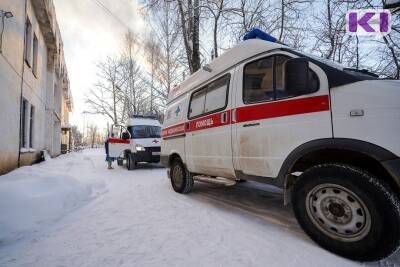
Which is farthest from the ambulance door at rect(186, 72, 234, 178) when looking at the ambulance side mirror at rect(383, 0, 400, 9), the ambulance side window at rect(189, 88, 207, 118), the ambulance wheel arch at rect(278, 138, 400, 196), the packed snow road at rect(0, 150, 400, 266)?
the ambulance side mirror at rect(383, 0, 400, 9)

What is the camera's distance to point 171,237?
3.07 m

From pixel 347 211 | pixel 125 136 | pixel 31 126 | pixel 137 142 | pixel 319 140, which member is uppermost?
pixel 31 126

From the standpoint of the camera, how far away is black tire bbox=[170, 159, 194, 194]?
5.54 m

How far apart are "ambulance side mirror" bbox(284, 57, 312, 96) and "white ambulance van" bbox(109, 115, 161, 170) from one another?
28.0ft

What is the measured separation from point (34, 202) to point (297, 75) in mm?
4222

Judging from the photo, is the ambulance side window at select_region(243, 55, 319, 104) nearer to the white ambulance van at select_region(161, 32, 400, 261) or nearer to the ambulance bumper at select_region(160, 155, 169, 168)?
the white ambulance van at select_region(161, 32, 400, 261)

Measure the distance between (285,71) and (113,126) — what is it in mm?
11823

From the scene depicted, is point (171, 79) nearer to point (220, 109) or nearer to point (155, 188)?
point (155, 188)

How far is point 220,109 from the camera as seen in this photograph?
4285 millimetres

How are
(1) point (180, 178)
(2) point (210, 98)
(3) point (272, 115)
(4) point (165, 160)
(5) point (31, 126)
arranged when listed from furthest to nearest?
(5) point (31, 126) < (4) point (165, 160) < (1) point (180, 178) < (2) point (210, 98) < (3) point (272, 115)

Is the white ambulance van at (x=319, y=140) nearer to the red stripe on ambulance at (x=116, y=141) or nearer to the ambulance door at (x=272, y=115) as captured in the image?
the ambulance door at (x=272, y=115)

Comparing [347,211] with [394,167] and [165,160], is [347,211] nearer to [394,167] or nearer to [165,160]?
[394,167]

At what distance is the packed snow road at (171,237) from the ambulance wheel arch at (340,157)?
2.55 feet

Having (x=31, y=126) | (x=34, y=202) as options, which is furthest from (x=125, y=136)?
(x=34, y=202)
